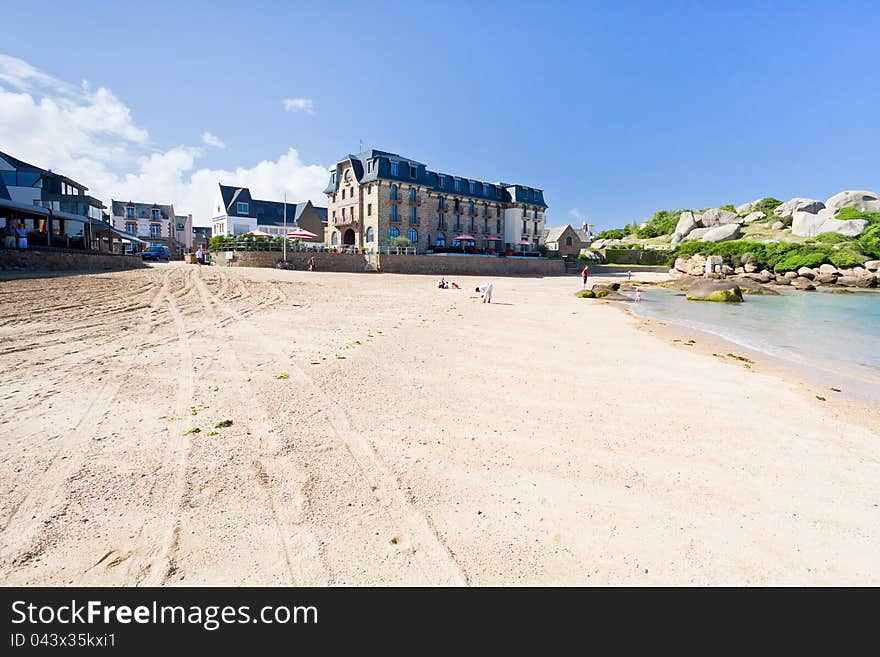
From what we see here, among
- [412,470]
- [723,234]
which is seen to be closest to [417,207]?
[412,470]

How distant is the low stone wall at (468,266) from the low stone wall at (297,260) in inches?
114

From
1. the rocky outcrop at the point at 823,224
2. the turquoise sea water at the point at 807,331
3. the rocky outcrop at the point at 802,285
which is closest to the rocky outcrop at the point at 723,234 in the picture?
the rocky outcrop at the point at 823,224

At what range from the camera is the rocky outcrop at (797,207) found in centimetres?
6675

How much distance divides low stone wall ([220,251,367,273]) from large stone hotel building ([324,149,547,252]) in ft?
23.6

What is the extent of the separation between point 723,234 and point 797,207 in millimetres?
14308

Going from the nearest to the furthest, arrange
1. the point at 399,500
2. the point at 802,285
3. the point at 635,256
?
1. the point at 399,500
2. the point at 802,285
3. the point at 635,256

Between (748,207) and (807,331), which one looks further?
(748,207)

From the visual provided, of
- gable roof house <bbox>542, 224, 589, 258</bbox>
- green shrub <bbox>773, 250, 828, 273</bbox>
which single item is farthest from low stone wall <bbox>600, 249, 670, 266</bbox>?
green shrub <bbox>773, 250, 828, 273</bbox>

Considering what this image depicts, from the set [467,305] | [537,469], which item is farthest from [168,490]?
[467,305]

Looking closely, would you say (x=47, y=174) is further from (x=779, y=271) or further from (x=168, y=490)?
(x=779, y=271)

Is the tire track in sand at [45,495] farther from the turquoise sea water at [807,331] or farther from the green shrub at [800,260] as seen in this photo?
the green shrub at [800,260]

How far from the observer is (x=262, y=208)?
59.1m

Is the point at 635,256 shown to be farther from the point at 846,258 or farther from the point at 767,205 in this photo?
the point at 767,205

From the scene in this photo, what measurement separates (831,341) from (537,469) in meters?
14.7
